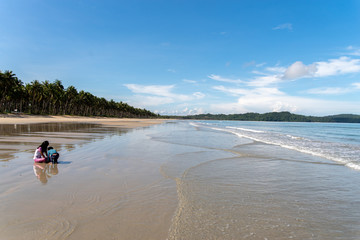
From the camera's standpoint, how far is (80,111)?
12606 centimetres

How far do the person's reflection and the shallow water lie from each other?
31 millimetres

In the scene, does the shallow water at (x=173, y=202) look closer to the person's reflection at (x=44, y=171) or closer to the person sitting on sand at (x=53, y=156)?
the person's reflection at (x=44, y=171)

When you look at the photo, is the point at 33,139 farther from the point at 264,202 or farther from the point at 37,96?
the point at 37,96

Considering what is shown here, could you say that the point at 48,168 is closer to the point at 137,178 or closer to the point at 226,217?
the point at 137,178

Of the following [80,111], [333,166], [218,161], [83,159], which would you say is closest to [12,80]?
[80,111]

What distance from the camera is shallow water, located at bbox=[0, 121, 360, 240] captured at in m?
3.73

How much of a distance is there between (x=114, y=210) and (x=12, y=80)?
80.0 m

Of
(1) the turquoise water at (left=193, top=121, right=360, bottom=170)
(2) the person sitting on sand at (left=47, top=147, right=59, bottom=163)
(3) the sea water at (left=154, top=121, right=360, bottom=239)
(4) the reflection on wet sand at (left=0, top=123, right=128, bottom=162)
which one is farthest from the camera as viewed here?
(1) the turquoise water at (left=193, top=121, right=360, bottom=170)

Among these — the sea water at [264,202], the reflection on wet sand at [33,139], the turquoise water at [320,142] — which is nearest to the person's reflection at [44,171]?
the reflection on wet sand at [33,139]

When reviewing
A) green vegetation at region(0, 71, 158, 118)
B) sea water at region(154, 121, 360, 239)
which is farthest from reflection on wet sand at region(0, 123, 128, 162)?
green vegetation at region(0, 71, 158, 118)

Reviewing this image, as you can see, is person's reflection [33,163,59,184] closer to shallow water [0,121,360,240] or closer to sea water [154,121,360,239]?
shallow water [0,121,360,240]

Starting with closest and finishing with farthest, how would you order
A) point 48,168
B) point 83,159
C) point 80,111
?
point 48,168, point 83,159, point 80,111

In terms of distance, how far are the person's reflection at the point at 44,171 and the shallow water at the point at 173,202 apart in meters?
0.03

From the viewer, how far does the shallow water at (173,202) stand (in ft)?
12.2
